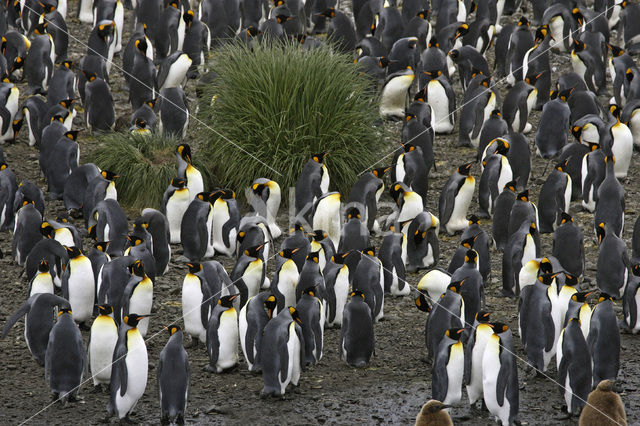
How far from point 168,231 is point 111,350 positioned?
2.25 meters

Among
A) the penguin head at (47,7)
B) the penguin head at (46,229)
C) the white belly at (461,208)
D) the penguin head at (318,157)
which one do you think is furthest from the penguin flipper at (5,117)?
the white belly at (461,208)

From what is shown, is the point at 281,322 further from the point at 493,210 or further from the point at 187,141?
the point at 187,141

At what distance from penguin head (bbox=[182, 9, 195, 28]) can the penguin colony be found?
1.4 inches

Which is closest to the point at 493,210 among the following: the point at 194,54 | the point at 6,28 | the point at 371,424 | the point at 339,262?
the point at 339,262

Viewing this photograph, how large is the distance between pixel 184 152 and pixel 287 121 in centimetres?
111

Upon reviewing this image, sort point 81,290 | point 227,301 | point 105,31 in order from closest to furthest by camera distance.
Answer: point 227,301
point 81,290
point 105,31

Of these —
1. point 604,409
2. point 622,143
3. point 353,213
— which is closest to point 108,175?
point 353,213

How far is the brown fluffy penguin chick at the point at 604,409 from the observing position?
7.05m

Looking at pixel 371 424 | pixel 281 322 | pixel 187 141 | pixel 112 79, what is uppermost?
pixel 112 79

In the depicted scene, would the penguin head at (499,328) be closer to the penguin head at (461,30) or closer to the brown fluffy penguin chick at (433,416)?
the brown fluffy penguin chick at (433,416)

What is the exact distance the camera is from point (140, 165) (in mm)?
11523

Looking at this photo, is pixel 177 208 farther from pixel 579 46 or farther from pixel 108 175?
pixel 579 46

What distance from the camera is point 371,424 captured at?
25.8 ft

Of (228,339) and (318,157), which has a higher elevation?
(318,157)
